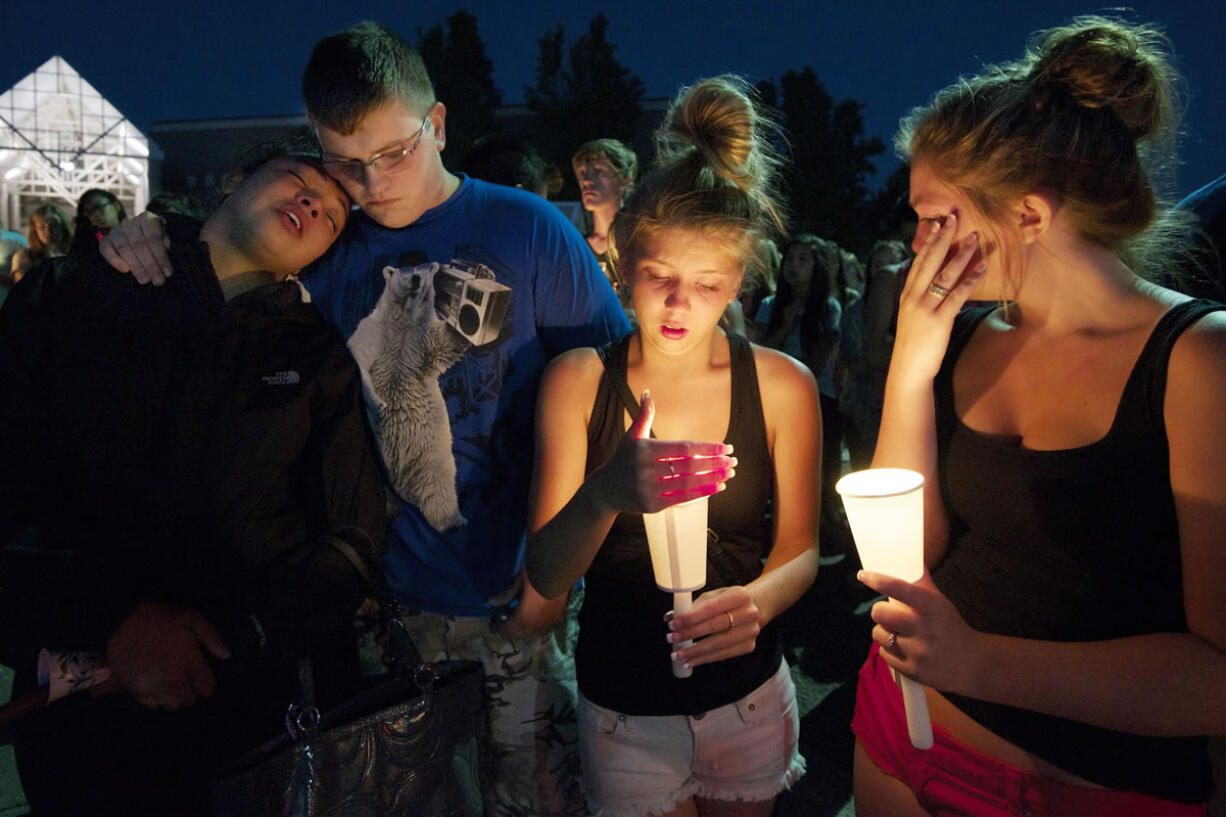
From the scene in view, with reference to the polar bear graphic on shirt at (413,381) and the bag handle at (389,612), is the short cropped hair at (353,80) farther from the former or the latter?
the bag handle at (389,612)

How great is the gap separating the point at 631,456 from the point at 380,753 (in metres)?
1.03

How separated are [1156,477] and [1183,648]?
0.98 feet

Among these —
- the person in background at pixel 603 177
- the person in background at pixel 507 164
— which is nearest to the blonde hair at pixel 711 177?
the person in background at pixel 507 164

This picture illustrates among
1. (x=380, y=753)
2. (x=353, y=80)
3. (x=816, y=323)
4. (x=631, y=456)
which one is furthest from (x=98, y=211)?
(x=631, y=456)

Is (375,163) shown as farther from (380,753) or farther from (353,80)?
(380,753)

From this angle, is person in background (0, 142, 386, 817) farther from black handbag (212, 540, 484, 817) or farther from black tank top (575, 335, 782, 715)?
black tank top (575, 335, 782, 715)

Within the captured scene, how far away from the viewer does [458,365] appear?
2389 millimetres

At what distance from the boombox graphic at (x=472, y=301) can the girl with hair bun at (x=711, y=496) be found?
1.22 feet

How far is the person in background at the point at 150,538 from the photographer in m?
1.94

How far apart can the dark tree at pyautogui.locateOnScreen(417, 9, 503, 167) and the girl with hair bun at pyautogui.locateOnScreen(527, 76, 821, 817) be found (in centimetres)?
2702

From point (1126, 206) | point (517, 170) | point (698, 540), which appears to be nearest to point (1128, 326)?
point (1126, 206)

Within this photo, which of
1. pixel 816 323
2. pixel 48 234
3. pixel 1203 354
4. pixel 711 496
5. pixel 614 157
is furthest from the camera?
pixel 48 234

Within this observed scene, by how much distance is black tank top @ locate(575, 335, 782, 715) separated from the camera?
201 cm

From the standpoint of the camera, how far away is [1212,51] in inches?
1937
